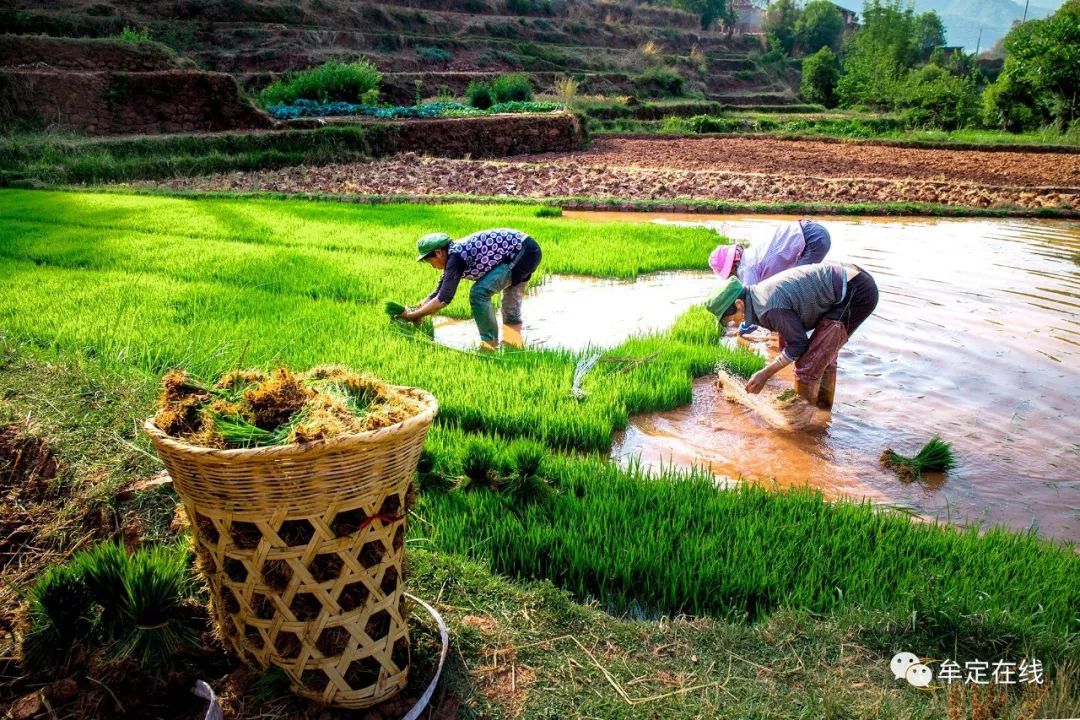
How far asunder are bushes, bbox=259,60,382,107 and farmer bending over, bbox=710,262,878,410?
62.4ft

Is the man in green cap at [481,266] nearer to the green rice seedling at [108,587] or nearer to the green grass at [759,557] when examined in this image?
the green grass at [759,557]

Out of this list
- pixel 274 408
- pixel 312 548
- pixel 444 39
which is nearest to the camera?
pixel 312 548

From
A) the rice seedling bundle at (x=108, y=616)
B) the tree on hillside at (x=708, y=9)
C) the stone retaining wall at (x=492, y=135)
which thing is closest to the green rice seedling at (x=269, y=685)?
the rice seedling bundle at (x=108, y=616)

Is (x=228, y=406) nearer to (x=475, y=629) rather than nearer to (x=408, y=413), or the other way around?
(x=408, y=413)

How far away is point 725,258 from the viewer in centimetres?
513

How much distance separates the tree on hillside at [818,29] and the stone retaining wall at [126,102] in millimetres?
57561

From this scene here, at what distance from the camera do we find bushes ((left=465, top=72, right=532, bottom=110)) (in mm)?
23484

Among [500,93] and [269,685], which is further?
[500,93]

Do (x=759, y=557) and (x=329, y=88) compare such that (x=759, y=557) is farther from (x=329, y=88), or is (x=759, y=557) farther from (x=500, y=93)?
(x=500, y=93)

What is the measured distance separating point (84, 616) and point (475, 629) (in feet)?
3.43

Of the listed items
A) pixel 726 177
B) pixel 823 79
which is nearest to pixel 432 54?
pixel 823 79

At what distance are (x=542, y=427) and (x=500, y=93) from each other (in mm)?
22339

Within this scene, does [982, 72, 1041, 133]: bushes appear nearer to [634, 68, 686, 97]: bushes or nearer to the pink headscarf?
[634, 68, 686, 97]: bushes

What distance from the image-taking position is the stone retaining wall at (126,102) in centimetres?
1493
